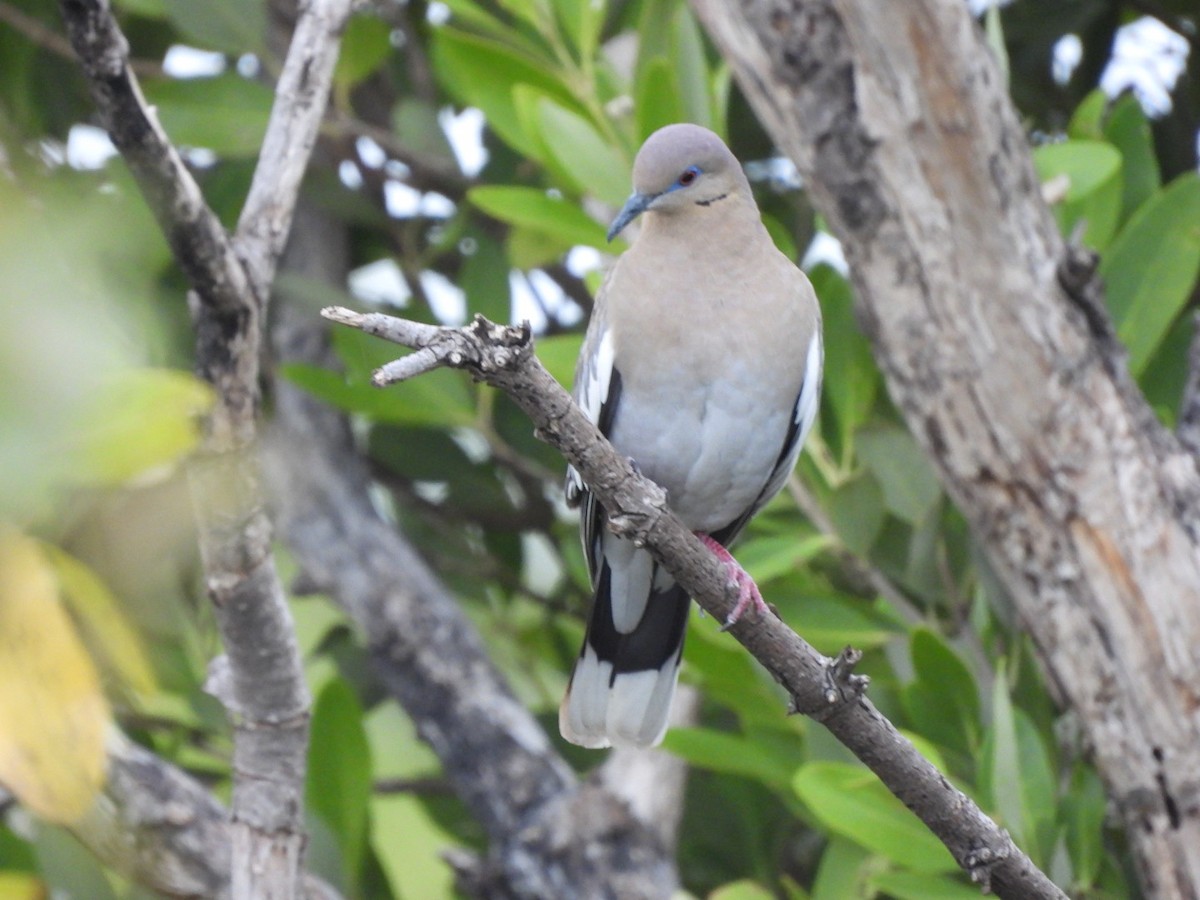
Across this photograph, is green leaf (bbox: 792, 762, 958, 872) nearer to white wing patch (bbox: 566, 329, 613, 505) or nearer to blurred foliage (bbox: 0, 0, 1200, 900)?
blurred foliage (bbox: 0, 0, 1200, 900)

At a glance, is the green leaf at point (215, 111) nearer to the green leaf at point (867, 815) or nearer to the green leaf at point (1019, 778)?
the green leaf at point (867, 815)

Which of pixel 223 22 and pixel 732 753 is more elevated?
pixel 223 22

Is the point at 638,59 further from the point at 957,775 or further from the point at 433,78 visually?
the point at 957,775

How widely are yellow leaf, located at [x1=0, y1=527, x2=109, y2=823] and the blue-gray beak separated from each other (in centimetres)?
146

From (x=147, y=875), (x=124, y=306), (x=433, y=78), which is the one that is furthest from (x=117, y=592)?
(x=433, y=78)

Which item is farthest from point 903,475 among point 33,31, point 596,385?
point 33,31

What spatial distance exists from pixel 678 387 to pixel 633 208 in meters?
0.35

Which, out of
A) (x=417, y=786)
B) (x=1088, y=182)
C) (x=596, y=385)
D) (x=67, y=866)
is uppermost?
(x=1088, y=182)

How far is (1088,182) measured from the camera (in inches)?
103

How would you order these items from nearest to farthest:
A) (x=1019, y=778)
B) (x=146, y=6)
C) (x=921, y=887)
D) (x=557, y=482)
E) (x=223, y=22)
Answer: (x=1019, y=778), (x=921, y=887), (x=223, y=22), (x=146, y=6), (x=557, y=482)

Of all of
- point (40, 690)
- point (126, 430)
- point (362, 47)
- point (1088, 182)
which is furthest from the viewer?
point (362, 47)

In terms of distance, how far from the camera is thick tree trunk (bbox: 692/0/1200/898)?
236 cm

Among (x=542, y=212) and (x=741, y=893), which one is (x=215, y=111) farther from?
(x=741, y=893)

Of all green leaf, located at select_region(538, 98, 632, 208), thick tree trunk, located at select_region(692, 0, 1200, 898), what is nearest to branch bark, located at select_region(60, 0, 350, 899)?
green leaf, located at select_region(538, 98, 632, 208)
